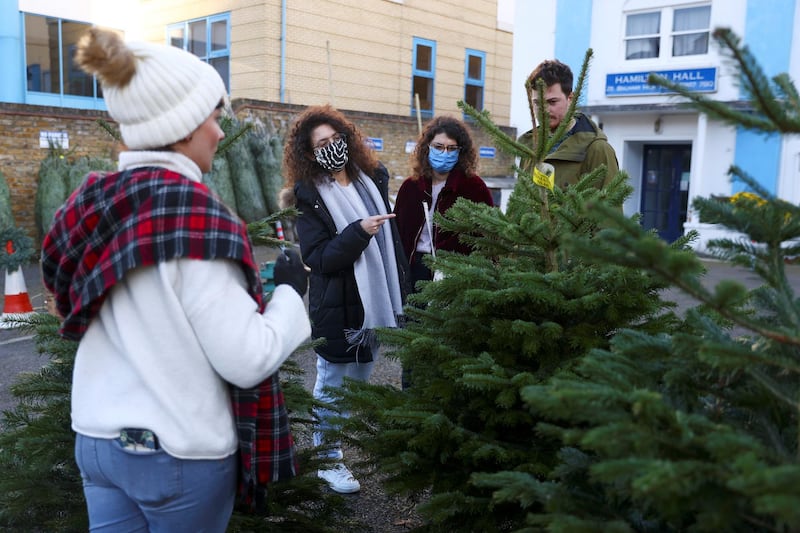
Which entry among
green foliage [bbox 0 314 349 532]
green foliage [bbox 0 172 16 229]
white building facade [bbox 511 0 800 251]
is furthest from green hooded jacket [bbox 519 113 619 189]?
white building facade [bbox 511 0 800 251]

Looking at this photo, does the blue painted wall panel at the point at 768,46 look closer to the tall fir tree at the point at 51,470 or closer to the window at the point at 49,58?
the tall fir tree at the point at 51,470

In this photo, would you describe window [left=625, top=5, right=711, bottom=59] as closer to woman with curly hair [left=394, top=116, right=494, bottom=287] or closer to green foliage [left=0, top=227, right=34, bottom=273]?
green foliage [left=0, top=227, right=34, bottom=273]

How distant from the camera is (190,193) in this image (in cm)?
171

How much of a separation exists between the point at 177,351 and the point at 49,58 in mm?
19790

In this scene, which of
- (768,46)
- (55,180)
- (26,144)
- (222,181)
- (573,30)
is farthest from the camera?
(573,30)

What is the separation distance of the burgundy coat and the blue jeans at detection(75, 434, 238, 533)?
2690mm

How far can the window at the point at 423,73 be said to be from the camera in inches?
882

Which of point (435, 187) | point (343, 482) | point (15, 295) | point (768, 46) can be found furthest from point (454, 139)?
point (768, 46)

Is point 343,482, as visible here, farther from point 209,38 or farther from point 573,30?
point 209,38

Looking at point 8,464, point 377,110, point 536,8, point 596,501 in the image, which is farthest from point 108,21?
point 596,501

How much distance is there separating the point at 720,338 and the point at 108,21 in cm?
2210

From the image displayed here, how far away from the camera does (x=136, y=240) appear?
5.49ft

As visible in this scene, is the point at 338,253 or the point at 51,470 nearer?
the point at 51,470

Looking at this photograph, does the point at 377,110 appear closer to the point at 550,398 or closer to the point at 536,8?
the point at 536,8
